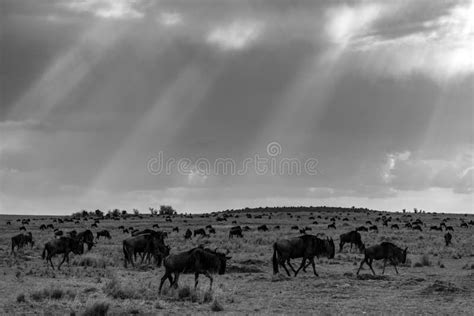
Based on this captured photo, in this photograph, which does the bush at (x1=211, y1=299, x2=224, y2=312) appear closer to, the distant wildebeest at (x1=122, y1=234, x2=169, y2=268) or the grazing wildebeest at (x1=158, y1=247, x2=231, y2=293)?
the grazing wildebeest at (x1=158, y1=247, x2=231, y2=293)

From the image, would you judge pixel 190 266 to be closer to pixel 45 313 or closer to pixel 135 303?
pixel 135 303

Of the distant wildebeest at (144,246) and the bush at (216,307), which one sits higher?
the distant wildebeest at (144,246)

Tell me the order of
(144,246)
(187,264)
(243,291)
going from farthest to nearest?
1. (144,246)
2. (243,291)
3. (187,264)

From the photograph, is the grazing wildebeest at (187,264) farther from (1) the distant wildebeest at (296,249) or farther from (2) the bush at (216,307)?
(1) the distant wildebeest at (296,249)

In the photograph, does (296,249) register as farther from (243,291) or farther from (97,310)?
(97,310)

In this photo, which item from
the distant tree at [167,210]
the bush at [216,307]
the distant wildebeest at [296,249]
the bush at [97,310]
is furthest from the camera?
the distant tree at [167,210]

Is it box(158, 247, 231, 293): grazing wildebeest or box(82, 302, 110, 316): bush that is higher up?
box(158, 247, 231, 293): grazing wildebeest

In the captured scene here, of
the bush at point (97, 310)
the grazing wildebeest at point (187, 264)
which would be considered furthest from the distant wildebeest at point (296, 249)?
the bush at point (97, 310)

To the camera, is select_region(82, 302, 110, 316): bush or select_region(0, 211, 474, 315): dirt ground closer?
select_region(82, 302, 110, 316): bush

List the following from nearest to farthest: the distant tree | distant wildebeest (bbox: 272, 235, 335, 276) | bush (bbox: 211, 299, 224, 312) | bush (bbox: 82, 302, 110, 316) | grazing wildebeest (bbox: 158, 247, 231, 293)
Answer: bush (bbox: 82, 302, 110, 316), bush (bbox: 211, 299, 224, 312), grazing wildebeest (bbox: 158, 247, 231, 293), distant wildebeest (bbox: 272, 235, 335, 276), the distant tree

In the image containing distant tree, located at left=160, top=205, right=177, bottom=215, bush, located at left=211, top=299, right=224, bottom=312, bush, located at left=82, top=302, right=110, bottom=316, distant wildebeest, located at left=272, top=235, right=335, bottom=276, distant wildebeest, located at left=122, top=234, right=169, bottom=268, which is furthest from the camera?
distant tree, located at left=160, top=205, right=177, bottom=215

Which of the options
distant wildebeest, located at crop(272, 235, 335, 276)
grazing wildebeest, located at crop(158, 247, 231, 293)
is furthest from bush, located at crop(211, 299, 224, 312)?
distant wildebeest, located at crop(272, 235, 335, 276)

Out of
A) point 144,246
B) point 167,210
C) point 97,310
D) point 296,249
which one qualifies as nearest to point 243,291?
point 296,249

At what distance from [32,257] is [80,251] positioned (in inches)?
167
